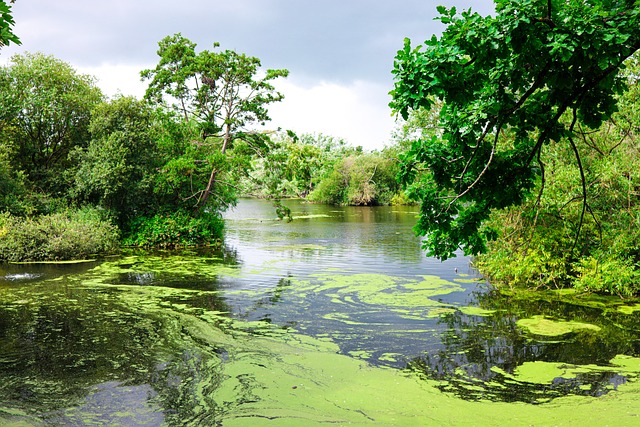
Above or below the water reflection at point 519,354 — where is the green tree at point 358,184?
above

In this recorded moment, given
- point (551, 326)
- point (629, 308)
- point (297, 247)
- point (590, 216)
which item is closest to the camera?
point (551, 326)

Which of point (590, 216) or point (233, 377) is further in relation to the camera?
point (590, 216)

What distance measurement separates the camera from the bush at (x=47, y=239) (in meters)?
15.4

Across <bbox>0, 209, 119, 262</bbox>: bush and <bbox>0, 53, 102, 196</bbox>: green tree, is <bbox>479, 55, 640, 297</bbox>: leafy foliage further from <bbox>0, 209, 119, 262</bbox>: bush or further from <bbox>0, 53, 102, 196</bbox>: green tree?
<bbox>0, 53, 102, 196</bbox>: green tree

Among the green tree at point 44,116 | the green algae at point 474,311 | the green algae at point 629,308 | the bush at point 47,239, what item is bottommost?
the green algae at point 474,311

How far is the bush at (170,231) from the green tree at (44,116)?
339 cm

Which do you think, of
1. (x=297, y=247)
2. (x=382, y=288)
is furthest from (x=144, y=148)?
(x=382, y=288)

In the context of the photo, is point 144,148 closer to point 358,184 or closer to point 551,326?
point 551,326

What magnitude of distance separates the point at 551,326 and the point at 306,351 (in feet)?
14.6

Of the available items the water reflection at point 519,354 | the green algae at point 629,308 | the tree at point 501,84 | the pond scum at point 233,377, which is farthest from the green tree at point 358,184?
the tree at point 501,84

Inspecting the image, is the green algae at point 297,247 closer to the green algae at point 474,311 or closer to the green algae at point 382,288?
the green algae at point 382,288

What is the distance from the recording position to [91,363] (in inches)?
270

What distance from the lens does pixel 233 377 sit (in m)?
6.36

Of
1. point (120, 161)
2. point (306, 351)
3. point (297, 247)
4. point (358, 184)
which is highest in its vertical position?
point (358, 184)
